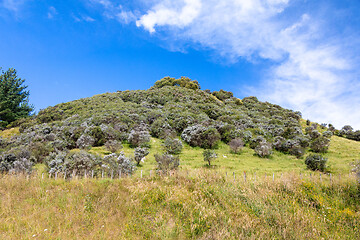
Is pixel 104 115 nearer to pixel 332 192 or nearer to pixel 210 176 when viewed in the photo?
pixel 210 176

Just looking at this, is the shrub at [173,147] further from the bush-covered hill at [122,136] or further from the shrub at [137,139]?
the shrub at [137,139]

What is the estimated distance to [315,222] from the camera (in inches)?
204

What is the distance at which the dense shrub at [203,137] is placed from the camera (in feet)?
103

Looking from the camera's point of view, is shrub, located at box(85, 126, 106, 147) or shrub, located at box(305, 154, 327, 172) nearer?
shrub, located at box(305, 154, 327, 172)

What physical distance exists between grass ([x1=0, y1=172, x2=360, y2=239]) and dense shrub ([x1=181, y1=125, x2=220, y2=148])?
75.7 feet

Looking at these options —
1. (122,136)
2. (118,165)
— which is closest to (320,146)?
(118,165)

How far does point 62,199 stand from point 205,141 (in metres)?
26.7

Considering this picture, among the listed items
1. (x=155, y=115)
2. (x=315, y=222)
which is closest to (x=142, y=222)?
(x=315, y=222)

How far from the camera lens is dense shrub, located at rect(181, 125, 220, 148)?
31484mm

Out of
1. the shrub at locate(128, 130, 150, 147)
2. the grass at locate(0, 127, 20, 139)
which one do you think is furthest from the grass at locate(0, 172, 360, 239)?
the grass at locate(0, 127, 20, 139)

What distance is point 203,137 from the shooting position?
32125 millimetres

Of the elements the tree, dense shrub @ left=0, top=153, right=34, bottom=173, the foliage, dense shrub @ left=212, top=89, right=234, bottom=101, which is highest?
the foliage

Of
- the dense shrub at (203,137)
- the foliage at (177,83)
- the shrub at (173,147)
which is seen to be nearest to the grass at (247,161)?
the shrub at (173,147)

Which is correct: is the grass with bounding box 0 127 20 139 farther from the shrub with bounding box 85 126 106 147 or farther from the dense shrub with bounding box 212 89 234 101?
the dense shrub with bounding box 212 89 234 101
